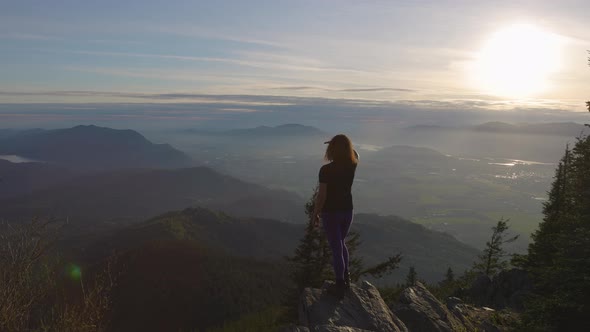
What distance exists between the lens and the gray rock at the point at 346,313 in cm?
878

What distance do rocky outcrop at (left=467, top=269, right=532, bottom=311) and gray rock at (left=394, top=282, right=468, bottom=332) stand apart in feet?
34.2

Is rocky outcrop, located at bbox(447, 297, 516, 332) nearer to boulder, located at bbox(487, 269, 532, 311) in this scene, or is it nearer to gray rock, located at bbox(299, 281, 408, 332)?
gray rock, located at bbox(299, 281, 408, 332)

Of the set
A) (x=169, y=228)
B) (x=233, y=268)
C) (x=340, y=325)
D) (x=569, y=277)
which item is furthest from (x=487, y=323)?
(x=169, y=228)

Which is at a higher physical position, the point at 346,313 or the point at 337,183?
the point at 337,183

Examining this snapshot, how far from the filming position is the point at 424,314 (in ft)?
36.8

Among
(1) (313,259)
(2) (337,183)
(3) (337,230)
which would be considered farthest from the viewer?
(1) (313,259)

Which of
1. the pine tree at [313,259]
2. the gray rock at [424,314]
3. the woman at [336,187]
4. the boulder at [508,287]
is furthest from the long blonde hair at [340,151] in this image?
the boulder at [508,287]

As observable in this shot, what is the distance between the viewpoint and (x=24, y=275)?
21.9 ft

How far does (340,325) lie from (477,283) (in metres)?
17.5

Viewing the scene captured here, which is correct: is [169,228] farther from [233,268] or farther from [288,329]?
[288,329]

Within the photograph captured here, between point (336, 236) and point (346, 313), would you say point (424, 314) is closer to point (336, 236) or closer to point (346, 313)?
point (346, 313)

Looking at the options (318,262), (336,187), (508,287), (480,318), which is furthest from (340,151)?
(508,287)

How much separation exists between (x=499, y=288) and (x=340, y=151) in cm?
1834

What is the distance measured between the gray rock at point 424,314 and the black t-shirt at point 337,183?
15.2 ft
